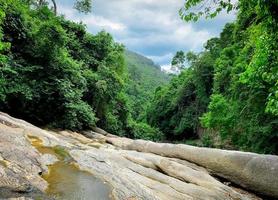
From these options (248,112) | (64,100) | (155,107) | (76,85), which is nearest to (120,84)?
(76,85)

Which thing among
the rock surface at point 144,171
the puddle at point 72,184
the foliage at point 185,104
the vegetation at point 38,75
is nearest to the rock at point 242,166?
the rock surface at point 144,171

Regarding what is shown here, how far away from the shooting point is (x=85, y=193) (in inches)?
277

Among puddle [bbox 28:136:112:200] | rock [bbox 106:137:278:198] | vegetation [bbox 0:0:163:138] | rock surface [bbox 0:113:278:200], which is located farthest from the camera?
vegetation [bbox 0:0:163:138]

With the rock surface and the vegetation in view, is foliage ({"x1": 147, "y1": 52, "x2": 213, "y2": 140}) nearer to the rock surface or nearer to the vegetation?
the vegetation

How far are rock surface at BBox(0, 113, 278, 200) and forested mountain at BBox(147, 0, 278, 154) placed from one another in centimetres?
226

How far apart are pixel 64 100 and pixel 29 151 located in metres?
12.7

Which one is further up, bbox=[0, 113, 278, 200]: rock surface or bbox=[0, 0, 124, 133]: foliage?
bbox=[0, 0, 124, 133]: foliage

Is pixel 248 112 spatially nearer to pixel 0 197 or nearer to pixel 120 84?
pixel 120 84

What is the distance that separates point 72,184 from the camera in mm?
7551

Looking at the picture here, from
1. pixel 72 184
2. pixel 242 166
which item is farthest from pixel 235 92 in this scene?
pixel 72 184

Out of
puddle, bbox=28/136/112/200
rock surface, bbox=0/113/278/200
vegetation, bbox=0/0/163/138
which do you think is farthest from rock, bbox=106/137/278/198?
vegetation, bbox=0/0/163/138

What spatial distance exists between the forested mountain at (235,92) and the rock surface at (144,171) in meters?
2.26

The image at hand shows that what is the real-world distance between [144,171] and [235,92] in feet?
47.6

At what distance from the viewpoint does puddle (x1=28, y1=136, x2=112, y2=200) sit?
6.77 metres
